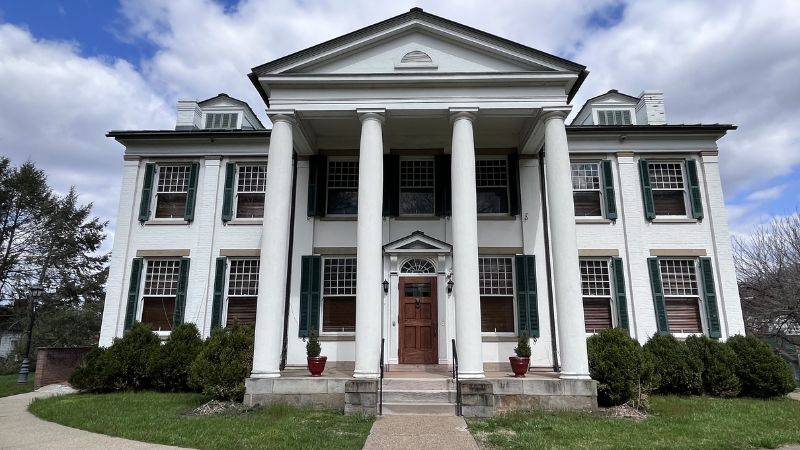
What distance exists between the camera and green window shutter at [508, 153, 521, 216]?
13.7m

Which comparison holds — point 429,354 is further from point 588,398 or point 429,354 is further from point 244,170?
point 244,170

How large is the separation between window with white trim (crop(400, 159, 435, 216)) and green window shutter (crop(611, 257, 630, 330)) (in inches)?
224

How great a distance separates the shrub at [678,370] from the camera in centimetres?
1163

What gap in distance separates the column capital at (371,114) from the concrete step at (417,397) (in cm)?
639

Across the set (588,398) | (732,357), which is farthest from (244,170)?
(732,357)

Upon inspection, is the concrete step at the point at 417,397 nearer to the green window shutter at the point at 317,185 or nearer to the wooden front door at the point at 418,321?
the wooden front door at the point at 418,321

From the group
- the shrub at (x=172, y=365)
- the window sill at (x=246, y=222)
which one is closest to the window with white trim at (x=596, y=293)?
the window sill at (x=246, y=222)

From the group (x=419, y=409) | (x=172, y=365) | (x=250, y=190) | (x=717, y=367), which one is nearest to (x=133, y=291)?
(x=172, y=365)

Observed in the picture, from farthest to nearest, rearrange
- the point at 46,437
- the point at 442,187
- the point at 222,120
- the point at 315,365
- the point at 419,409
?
the point at 222,120, the point at 442,187, the point at 315,365, the point at 419,409, the point at 46,437

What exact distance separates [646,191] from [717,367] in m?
5.31

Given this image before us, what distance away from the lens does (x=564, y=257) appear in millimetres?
10422

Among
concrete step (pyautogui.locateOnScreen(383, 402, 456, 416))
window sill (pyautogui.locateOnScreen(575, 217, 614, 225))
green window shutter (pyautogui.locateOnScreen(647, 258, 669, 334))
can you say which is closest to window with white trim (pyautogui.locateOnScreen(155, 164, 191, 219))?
concrete step (pyautogui.locateOnScreen(383, 402, 456, 416))

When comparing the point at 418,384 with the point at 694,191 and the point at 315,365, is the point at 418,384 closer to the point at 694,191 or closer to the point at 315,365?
the point at 315,365

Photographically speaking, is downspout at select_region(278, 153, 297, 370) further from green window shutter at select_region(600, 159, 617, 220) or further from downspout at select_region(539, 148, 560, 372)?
green window shutter at select_region(600, 159, 617, 220)
